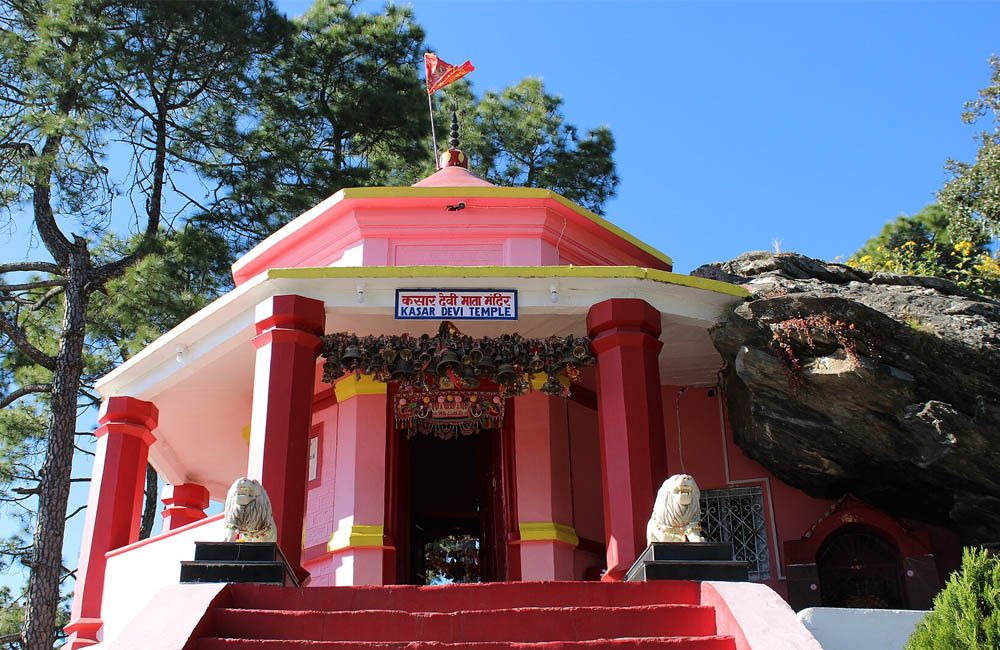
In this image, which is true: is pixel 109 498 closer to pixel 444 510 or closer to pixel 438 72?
pixel 444 510

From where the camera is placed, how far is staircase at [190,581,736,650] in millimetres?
7359

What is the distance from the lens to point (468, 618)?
7.67m

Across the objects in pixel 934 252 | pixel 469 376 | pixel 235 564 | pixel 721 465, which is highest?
pixel 934 252

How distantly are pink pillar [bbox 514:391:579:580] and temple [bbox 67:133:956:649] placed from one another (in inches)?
1.0

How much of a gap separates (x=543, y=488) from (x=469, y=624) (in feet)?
16.1

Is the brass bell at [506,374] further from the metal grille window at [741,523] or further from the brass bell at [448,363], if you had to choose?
the metal grille window at [741,523]

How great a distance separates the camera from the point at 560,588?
26.5 feet

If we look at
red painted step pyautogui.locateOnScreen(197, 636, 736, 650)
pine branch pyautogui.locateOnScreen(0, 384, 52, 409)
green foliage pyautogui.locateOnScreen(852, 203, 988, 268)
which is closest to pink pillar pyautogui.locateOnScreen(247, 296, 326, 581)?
red painted step pyautogui.locateOnScreen(197, 636, 736, 650)

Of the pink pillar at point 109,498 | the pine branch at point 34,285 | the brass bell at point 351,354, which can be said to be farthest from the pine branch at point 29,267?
the brass bell at point 351,354

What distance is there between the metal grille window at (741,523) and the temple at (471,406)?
1.0 inches

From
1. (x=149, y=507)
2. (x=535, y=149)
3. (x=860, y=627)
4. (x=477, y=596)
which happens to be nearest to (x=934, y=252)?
(x=535, y=149)

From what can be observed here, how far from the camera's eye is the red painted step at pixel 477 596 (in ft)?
26.3

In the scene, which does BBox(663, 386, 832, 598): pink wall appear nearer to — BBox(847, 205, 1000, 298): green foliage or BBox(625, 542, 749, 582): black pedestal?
BBox(625, 542, 749, 582): black pedestal

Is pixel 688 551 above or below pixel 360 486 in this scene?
below
